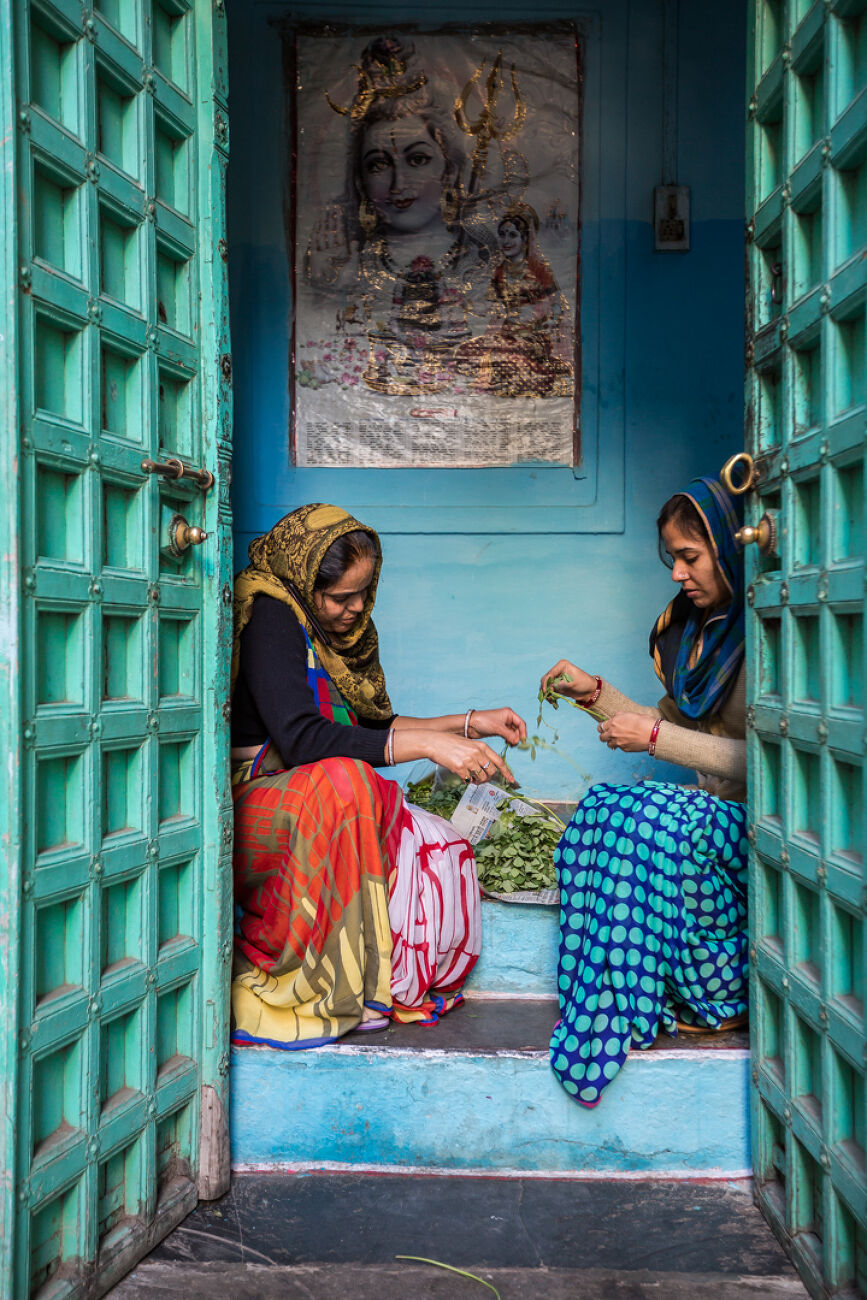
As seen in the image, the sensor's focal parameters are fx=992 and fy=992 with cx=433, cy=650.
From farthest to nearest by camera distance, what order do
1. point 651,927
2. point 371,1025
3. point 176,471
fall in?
point 371,1025, point 651,927, point 176,471

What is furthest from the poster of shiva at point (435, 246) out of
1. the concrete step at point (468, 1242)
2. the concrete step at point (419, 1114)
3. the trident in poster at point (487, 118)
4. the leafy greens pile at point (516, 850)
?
the concrete step at point (468, 1242)

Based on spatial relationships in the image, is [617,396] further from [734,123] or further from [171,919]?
[171,919]

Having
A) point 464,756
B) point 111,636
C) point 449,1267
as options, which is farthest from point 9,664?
point 449,1267

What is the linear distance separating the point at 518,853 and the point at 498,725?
38 cm

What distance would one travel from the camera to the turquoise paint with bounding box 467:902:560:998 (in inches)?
106

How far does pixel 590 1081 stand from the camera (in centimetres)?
224

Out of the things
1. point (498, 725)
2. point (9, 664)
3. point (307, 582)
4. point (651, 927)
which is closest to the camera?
point (9, 664)

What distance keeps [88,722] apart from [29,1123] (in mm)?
654

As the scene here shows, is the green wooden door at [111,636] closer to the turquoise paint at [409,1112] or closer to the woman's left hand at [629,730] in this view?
the turquoise paint at [409,1112]

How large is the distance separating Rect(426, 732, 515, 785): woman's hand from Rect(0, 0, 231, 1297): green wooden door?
0.61 meters

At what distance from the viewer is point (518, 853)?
2906 mm

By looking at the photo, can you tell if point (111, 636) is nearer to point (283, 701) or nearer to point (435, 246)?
point (283, 701)

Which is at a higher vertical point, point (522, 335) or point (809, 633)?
point (522, 335)

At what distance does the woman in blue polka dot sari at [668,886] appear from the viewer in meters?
2.28
